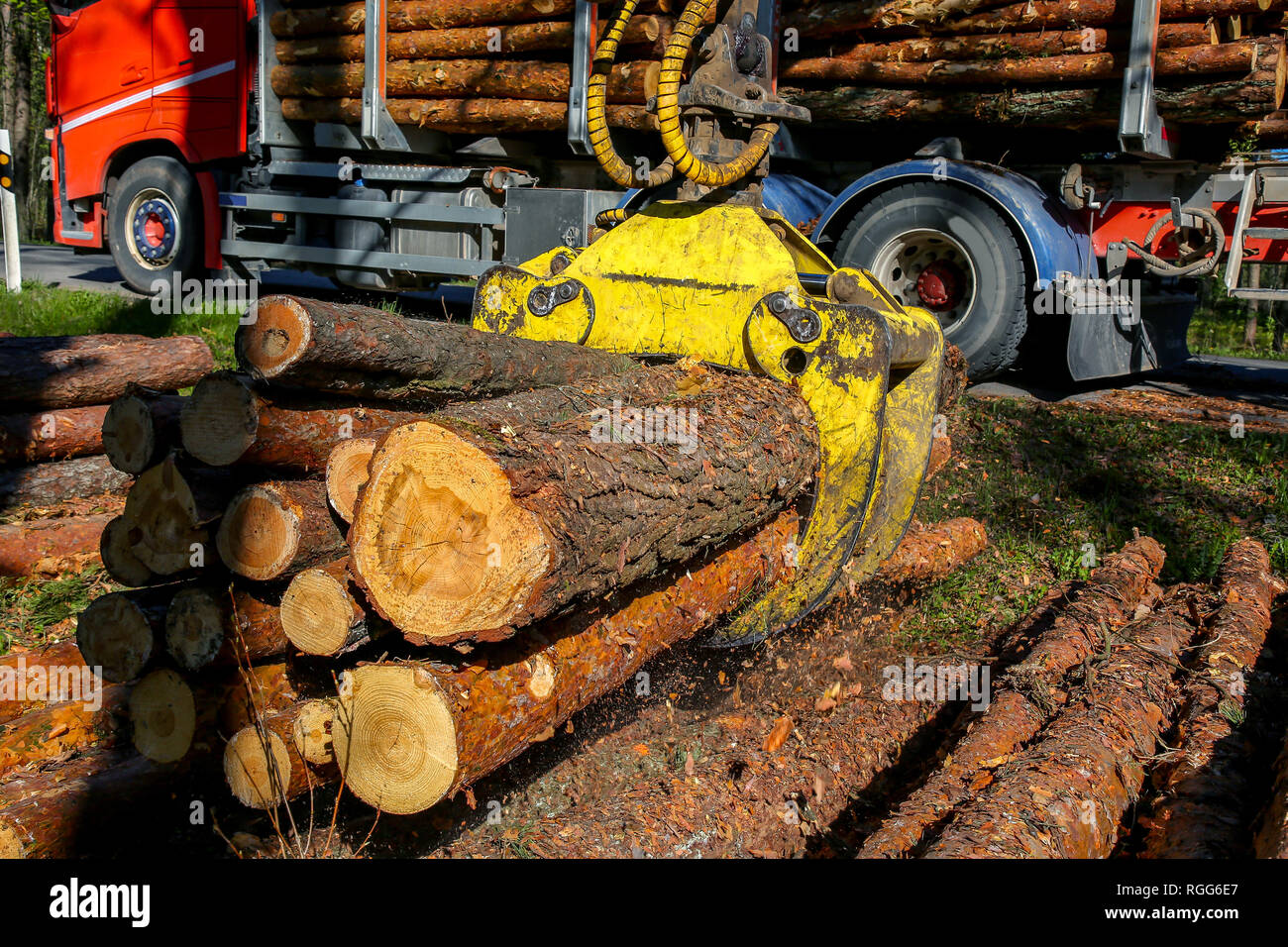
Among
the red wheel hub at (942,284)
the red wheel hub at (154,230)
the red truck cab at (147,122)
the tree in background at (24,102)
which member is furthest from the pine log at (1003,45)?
the tree in background at (24,102)

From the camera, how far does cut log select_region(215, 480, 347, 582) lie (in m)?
2.81

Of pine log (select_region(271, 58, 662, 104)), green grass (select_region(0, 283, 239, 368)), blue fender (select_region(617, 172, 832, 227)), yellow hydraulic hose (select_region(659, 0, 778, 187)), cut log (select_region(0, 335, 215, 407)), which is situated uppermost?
pine log (select_region(271, 58, 662, 104))

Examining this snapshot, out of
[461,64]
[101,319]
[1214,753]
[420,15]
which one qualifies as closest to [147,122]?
[101,319]

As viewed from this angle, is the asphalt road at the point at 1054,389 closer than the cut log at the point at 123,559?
No

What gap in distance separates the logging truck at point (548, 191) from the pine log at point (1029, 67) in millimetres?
189

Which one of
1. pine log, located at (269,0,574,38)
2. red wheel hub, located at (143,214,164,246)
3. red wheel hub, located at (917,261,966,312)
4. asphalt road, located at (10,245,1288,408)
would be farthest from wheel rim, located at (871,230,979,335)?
red wheel hub, located at (143,214,164,246)

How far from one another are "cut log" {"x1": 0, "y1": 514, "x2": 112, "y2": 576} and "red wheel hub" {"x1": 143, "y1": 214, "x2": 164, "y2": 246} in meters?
6.60

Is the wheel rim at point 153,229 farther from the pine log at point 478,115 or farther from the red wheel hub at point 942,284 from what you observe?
the red wheel hub at point 942,284

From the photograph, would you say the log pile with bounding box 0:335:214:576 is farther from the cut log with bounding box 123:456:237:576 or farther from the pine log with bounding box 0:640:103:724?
the cut log with bounding box 123:456:237:576

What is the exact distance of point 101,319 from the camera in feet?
28.6

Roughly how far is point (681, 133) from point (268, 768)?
2646 mm

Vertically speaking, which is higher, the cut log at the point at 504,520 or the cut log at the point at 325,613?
the cut log at the point at 504,520

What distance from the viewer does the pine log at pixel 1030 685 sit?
9.26 ft

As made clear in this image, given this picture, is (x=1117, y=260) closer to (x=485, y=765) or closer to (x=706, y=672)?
(x=706, y=672)
